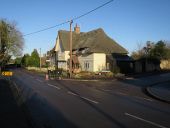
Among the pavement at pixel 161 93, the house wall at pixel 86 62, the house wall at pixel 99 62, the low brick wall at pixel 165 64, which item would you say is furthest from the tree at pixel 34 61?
the pavement at pixel 161 93

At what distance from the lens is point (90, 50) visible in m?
51.4

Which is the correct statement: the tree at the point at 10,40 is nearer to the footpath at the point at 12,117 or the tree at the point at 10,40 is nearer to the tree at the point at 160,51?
the tree at the point at 160,51

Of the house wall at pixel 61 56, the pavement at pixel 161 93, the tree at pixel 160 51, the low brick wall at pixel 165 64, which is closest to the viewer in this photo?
the pavement at pixel 161 93

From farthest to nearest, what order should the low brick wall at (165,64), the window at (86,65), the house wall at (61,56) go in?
the low brick wall at (165,64) < the house wall at (61,56) < the window at (86,65)

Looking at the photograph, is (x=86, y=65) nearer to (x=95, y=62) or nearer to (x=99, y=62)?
(x=95, y=62)

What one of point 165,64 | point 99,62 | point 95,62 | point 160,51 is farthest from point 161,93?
point 160,51

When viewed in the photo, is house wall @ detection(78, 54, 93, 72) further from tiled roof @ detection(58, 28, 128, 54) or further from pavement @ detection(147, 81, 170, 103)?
pavement @ detection(147, 81, 170, 103)

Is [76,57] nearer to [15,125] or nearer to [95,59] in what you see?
[95,59]

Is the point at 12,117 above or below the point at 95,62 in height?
below

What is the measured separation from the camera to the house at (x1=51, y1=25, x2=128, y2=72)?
169 feet

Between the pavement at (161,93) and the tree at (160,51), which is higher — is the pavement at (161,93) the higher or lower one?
the lower one

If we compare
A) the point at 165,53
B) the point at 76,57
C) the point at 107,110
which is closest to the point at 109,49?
the point at 76,57

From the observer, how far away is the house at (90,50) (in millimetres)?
51438

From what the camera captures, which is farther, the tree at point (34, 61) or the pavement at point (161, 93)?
the tree at point (34, 61)
